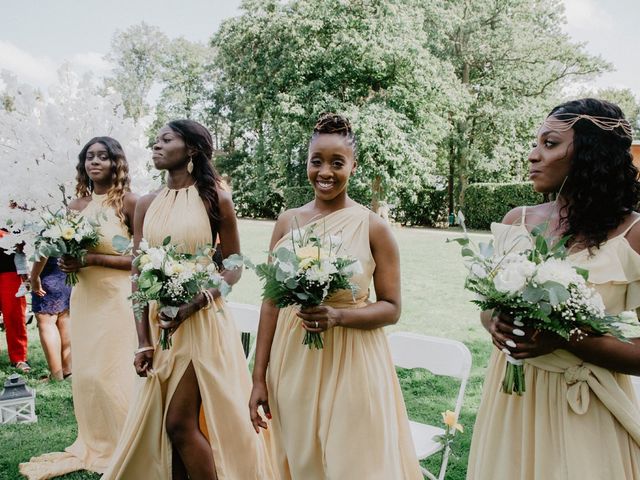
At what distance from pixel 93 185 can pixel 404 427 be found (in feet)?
12.1

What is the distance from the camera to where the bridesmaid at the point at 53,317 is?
21.3 feet

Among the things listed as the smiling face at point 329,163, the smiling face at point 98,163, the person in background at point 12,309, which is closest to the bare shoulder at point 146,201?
the smiling face at point 98,163

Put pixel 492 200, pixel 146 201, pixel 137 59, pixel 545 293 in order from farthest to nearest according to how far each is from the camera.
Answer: pixel 137 59 < pixel 492 200 < pixel 146 201 < pixel 545 293

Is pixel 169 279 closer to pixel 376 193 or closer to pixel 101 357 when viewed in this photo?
pixel 101 357

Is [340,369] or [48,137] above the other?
[48,137]

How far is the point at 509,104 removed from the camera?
32.2 m

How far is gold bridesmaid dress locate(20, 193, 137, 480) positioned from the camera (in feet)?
14.9

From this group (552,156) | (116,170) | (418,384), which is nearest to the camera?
(552,156)

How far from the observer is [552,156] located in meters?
2.26

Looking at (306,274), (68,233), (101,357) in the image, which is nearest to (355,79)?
(68,233)

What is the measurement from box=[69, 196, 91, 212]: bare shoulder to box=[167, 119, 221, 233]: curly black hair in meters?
1.72

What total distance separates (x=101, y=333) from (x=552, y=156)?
393 centimetres

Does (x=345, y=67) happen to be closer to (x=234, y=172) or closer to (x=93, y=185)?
(x=234, y=172)

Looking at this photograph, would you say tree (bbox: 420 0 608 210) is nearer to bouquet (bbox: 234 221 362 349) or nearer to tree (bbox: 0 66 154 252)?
tree (bbox: 0 66 154 252)
